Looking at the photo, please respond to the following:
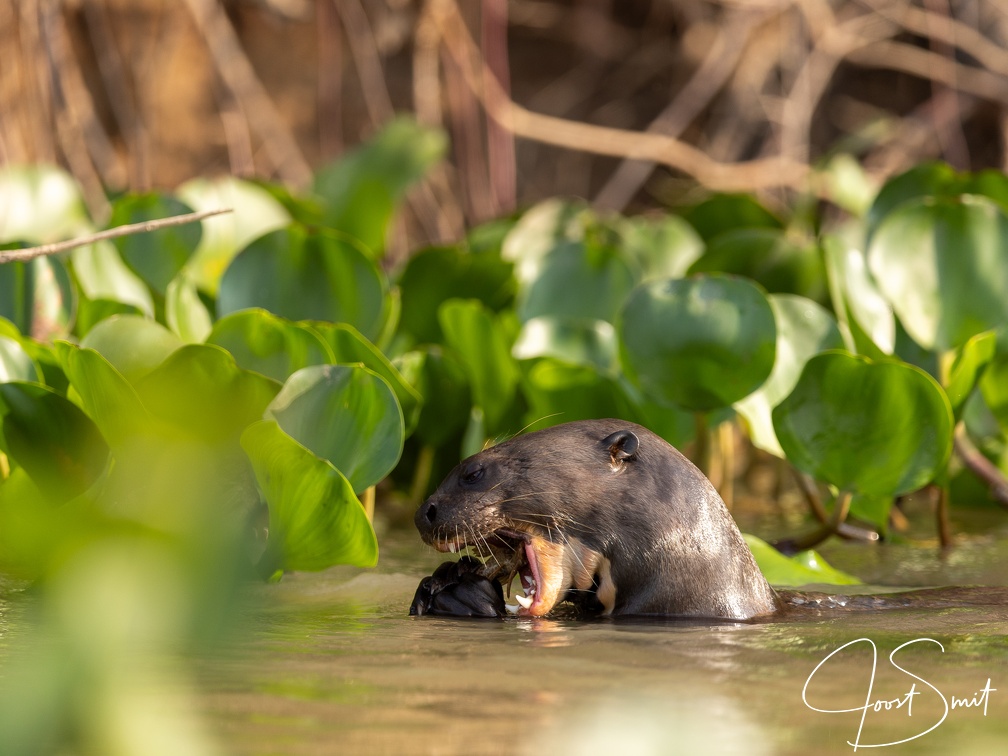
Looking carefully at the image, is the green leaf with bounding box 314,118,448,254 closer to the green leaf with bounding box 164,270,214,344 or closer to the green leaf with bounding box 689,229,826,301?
the green leaf with bounding box 689,229,826,301

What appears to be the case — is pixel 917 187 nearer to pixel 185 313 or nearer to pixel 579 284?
pixel 579 284

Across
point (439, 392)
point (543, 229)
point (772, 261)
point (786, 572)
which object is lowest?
point (786, 572)

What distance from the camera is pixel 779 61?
25.2ft

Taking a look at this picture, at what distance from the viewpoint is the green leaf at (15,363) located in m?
2.87

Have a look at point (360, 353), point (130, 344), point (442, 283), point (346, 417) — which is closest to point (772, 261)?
point (442, 283)

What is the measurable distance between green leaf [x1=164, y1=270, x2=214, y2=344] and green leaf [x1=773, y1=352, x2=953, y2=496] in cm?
133

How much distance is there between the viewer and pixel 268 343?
2.94 metres

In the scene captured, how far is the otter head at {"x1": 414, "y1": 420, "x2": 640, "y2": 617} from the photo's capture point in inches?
104

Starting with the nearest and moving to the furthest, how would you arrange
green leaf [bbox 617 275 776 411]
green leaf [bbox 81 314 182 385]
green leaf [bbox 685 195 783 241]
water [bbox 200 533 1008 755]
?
water [bbox 200 533 1008 755], green leaf [bbox 81 314 182 385], green leaf [bbox 617 275 776 411], green leaf [bbox 685 195 783 241]

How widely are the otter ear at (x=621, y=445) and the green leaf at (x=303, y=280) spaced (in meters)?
0.93

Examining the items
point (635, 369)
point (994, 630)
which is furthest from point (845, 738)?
point (635, 369)

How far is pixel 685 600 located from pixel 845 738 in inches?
35.2

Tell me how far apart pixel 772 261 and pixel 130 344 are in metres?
2.00

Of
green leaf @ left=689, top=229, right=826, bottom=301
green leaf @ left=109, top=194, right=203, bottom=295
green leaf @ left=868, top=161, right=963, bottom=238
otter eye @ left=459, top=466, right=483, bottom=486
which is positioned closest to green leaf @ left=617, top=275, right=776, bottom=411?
otter eye @ left=459, top=466, right=483, bottom=486
